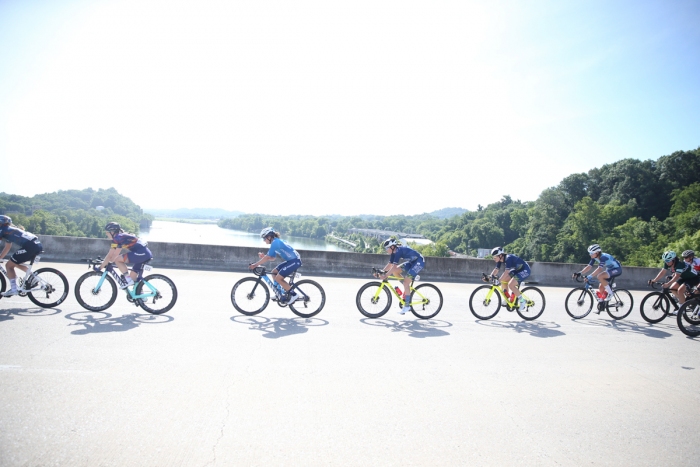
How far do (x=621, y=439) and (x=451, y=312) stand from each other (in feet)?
17.7

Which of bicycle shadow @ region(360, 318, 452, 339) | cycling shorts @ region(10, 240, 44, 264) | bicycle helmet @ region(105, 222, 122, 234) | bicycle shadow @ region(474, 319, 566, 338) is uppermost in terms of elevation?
bicycle helmet @ region(105, 222, 122, 234)

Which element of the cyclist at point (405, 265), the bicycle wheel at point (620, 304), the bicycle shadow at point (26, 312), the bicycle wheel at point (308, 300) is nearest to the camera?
the bicycle shadow at point (26, 312)

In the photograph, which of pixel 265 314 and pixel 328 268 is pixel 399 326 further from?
pixel 328 268

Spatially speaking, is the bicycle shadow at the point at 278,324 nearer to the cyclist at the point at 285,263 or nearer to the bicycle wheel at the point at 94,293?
the cyclist at the point at 285,263

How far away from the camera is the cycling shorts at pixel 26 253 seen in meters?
7.28

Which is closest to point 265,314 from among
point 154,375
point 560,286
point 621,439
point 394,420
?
point 154,375

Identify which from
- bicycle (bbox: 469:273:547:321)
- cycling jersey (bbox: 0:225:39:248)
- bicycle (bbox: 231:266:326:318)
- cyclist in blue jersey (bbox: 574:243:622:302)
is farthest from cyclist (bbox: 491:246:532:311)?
cycling jersey (bbox: 0:225:39:248)

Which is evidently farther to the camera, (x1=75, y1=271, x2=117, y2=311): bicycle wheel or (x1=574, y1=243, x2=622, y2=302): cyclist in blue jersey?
(x1=574, y1=243, x2=622, y2=302): cyclist in blue jersey

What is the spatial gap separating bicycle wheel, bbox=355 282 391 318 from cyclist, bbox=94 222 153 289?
438 cm

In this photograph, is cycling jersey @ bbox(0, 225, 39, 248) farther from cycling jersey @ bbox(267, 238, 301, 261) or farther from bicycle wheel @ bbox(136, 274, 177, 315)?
cycling jersey @ bbox(267, 238, 301, 261)

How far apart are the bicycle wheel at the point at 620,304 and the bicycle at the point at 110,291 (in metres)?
10.2

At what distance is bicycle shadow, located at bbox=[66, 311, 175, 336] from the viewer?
6284mm

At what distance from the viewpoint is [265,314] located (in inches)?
319

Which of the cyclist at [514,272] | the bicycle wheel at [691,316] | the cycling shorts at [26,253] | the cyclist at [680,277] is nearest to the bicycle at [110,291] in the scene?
the cycling shorts at [26,253]
